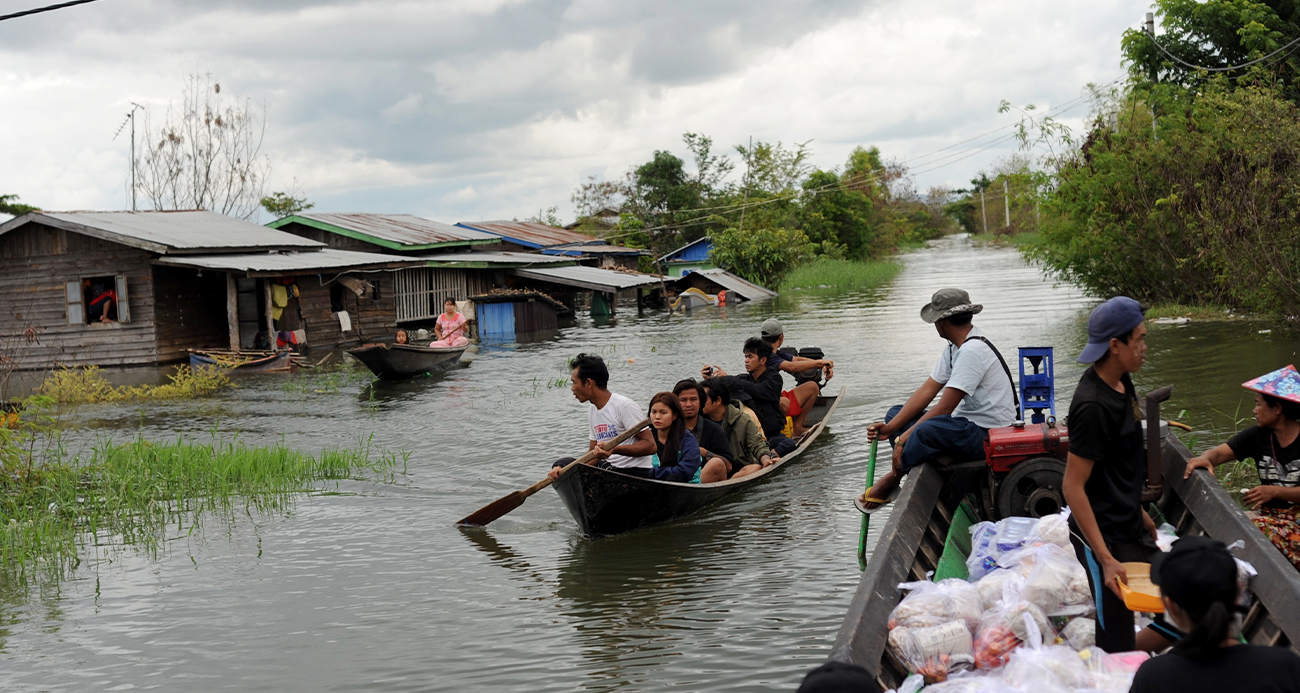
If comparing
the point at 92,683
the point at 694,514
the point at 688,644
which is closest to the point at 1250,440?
the point at 688,644

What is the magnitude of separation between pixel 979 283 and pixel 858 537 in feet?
107

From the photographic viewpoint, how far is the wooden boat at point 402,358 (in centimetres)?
1794

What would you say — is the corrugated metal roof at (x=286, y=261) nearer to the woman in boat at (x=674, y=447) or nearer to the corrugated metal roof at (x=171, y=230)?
the corrugated metal roof at (x=171, y=230)

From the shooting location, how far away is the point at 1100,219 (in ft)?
72.5

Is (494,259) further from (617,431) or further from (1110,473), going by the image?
(1110,473)

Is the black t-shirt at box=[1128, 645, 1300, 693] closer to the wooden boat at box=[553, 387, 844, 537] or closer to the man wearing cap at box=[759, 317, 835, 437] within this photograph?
the wooden boat at box=[553, 387, 844, 537]

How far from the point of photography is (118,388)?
739 inches

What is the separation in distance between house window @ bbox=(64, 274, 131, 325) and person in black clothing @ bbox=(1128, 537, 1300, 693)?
23466 millimetres

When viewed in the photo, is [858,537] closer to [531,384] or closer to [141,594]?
[141,594]

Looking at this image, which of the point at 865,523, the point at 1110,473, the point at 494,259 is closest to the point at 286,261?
the point at 494,259

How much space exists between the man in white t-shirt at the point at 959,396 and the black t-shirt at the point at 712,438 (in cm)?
282

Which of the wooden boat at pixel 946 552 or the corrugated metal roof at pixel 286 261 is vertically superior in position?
the corrugated metal roof at pixel 286 261

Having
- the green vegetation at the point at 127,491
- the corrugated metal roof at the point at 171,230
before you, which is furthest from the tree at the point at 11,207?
the green vegetation at the point at 127,491

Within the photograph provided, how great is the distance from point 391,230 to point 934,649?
31.3m
